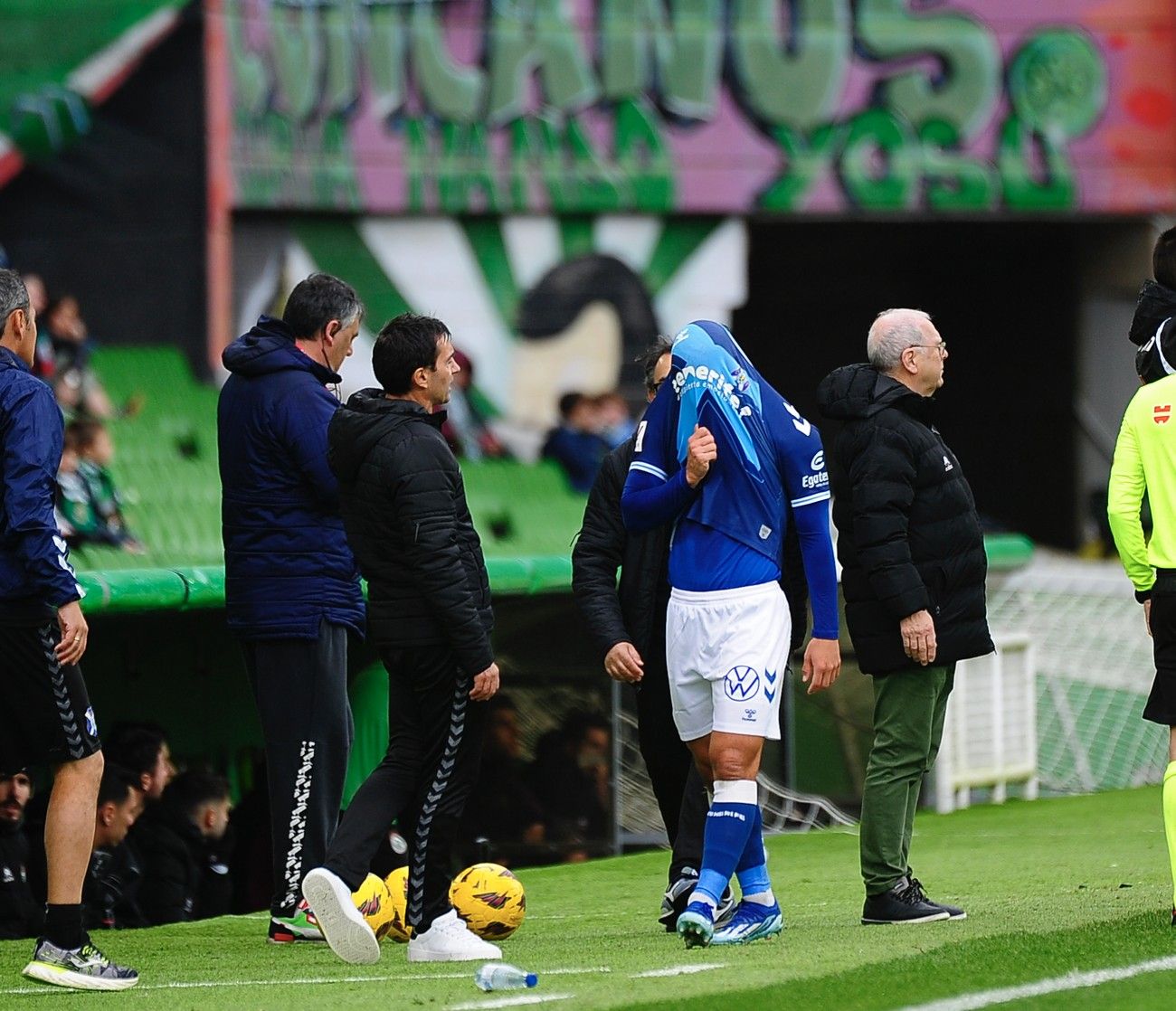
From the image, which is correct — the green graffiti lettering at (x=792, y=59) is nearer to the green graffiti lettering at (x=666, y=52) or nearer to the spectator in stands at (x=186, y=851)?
the green graffiti lettering at (x=666, y=52)

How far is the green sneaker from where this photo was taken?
23.2ft

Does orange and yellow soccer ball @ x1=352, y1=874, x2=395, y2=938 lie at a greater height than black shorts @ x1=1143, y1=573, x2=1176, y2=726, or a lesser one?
lesser

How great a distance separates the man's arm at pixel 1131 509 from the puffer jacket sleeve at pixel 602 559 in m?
1.49

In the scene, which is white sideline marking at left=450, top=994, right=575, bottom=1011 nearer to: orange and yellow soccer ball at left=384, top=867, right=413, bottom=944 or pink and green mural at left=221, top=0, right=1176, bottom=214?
orange and yellow soccer ball at left=384, top=867, right=413, bottom=944

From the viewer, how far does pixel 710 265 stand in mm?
22328

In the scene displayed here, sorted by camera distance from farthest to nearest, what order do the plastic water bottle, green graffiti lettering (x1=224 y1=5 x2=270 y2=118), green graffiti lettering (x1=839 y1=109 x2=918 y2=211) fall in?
green graffiti lettering (x1=839 y1=109 x2=918 y2=211) → green graffiti lettering (x1=224 y1=5 x2=270 y2=118) → the plastic water bottle

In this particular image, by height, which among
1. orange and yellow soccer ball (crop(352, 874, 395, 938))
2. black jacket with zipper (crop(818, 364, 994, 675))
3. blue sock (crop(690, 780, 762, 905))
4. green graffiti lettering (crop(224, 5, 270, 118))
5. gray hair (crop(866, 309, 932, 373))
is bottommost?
orange and yellow soccer ball (crop(352, 874, 395, 938))

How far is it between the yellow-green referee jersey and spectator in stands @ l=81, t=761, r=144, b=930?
4032mm

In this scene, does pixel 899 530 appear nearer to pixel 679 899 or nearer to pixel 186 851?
pixel 679 899

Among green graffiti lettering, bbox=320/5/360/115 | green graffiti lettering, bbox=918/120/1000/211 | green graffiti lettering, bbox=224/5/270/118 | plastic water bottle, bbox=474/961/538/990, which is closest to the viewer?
plastic water bottle, bbox=474/961/538/990

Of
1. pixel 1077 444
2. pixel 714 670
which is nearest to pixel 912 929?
pixel 714 670

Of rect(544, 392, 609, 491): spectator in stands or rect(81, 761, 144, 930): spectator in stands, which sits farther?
rect(544, 392, 609, 491): spectator in stands

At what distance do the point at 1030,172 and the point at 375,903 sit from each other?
671 inches

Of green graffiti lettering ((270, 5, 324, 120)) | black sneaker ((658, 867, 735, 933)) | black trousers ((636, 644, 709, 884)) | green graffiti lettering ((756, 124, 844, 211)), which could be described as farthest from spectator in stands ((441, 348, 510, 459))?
black sneaker ((658, 867, 735, 933))
